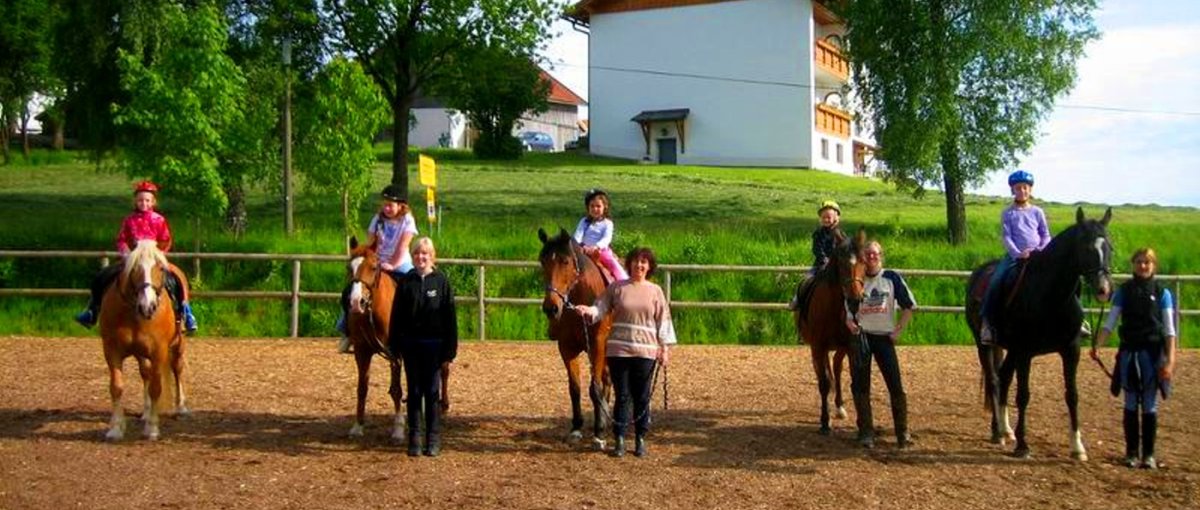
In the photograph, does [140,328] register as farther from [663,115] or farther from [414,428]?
[663,115]

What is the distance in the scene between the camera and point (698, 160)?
189ft

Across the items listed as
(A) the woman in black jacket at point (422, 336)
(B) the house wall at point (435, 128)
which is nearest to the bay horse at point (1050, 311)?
(A) the woman in black jacket at point (422, 336)

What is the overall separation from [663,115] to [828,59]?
30.5 ft

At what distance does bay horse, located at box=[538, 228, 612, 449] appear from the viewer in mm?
9180

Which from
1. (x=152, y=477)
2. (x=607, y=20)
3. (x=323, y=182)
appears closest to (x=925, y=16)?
(x=323, y=182)

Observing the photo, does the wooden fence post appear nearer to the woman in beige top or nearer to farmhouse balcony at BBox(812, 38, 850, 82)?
the woman in beige top

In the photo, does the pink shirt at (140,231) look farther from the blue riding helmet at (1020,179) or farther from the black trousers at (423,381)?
the blue riding helmet at (1020,179)

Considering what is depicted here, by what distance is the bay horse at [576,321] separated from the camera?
918cm

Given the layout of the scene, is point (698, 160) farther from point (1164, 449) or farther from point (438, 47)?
point (1164, 449)

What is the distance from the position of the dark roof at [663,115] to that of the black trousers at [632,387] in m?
48.1

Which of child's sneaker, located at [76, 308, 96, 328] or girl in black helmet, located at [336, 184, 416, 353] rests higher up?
girl in black helmet, located at [336, 184, 416, 353]

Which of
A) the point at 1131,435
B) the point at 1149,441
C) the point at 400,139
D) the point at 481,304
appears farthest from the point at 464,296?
the point at 400,139

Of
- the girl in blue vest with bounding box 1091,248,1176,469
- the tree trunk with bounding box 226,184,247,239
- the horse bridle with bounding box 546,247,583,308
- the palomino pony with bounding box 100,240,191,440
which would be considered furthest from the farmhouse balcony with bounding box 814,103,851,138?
the palomino pony with bounding box 100,240,191,440

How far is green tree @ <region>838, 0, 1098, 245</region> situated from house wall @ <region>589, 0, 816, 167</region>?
2702cm
